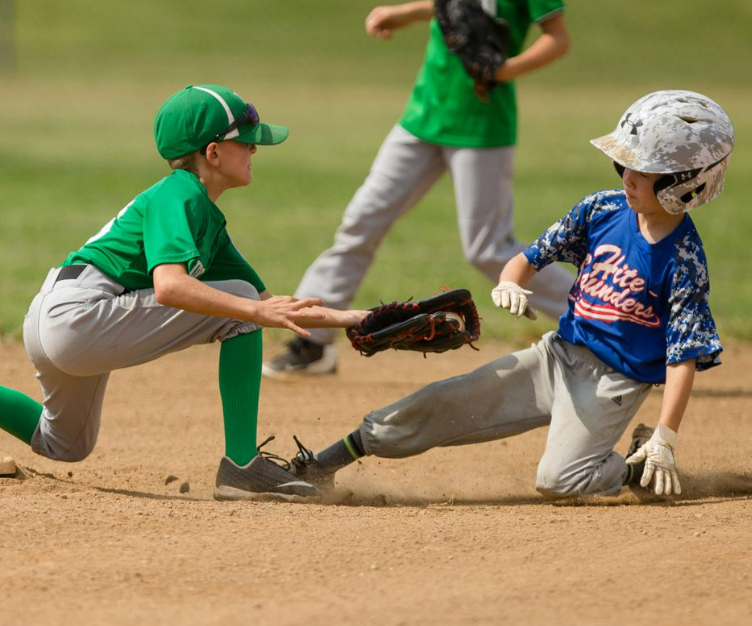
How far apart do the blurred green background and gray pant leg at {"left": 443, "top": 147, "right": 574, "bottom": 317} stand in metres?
1.18

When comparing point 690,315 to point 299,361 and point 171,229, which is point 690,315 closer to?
point 171,229

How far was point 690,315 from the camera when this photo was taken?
3.83 m

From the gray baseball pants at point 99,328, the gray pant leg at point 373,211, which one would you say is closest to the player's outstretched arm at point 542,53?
the gray pant leg at point 373,211

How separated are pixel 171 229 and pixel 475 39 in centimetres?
256

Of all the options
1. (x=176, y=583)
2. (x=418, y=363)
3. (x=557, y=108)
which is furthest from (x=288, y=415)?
Answer: (x=557, y=108)

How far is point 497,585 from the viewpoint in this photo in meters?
3.01

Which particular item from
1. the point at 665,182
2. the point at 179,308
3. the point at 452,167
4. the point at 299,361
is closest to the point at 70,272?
the point at 179,308

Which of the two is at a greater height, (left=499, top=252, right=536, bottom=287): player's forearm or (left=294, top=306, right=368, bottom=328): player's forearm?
(left=499, top=252, right=536, bottom=287): player's forearm

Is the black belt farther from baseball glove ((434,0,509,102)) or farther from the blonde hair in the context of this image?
baseball glove ((434,0,509,102))

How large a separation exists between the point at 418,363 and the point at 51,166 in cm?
1002

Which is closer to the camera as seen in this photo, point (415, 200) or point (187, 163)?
point (187, 163)

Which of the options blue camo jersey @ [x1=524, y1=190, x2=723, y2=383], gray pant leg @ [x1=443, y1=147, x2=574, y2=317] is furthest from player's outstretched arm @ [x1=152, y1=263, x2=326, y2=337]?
gray pant leg @ [x1=443, y1=147, x2=574, y2=317]

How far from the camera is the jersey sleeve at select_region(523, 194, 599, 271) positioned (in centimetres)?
411

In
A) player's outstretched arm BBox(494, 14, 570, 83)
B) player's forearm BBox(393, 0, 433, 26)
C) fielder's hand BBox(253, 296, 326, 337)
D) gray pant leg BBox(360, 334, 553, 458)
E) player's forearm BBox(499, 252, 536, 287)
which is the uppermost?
player's forearm BBox(393, 0, 433, 26)
